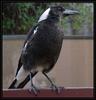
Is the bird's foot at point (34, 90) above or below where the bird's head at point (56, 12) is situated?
below

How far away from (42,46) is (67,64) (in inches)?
6.2

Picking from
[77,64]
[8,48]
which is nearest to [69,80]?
[77,64]

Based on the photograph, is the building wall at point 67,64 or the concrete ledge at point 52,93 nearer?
the concrete ledge at point 52,93

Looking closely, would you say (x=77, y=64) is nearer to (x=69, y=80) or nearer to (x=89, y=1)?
(x=69, y=80)

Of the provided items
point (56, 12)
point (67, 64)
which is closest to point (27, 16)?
point (56, 12)

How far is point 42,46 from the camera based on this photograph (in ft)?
9.46

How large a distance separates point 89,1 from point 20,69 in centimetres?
39

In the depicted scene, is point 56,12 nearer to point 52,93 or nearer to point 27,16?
point 27,16

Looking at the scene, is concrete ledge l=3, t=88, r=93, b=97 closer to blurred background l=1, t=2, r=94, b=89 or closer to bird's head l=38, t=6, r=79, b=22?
blurred background l=1, t=2, r=94, b=89

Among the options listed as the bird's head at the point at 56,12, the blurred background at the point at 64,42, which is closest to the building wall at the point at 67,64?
the blurred background at the point at 64,42

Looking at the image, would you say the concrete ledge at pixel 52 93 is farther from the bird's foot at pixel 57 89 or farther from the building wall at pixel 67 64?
the building wall at pixel 67 64

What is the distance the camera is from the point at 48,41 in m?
2.88

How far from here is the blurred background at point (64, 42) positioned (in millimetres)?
2893

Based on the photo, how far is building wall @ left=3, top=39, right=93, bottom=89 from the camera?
2924 millimetres
